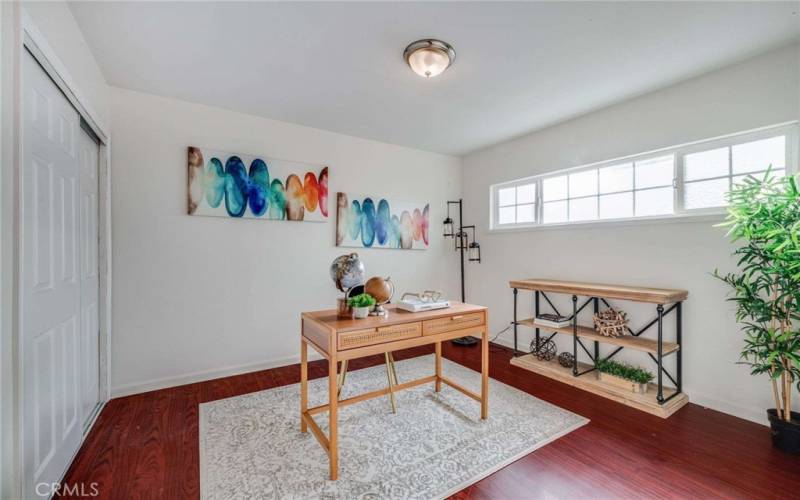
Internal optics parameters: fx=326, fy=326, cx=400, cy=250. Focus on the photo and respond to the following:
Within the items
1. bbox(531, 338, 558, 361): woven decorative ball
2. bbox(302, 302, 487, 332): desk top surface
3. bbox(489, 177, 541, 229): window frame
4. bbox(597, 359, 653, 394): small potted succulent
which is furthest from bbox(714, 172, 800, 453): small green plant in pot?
bbox(489, 177, 541, 229): window frame

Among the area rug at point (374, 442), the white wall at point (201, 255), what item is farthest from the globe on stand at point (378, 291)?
the white wall at point (201, 255)

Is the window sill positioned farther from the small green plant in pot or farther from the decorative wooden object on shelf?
the decorative wooden object on shelf

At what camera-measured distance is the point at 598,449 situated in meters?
2.00

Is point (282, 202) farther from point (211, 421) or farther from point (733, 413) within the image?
point (733, 413)

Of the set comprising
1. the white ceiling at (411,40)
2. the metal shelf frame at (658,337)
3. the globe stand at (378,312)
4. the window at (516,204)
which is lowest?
the metal shelf frame at (658,337)

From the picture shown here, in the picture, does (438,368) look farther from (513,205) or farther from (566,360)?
(513,205)

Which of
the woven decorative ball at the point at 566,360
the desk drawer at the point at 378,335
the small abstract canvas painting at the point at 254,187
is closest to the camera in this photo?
the desk drawer at the point at 378,335

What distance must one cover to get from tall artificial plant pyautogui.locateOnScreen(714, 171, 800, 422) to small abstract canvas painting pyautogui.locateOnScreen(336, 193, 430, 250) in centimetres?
295

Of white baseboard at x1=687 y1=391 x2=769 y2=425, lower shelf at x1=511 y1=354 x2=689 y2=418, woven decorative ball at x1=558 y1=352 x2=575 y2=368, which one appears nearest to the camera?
white baseboard at x1=687 y1=391 x2=769 y2=425

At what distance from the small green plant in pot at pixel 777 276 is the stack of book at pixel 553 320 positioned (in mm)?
1243

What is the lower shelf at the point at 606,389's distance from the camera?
95.3 inches

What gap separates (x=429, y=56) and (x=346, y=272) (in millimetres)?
1492

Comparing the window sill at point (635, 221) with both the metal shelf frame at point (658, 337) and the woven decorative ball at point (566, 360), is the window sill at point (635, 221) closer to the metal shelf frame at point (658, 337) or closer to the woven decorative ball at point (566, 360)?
the metal shelf frame at point (658, 337)

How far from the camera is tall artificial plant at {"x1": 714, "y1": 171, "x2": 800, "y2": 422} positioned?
178 cm
